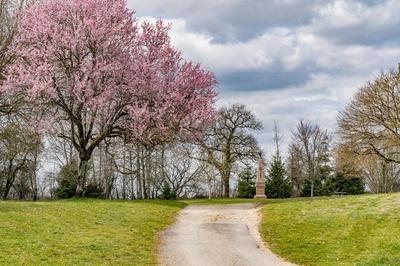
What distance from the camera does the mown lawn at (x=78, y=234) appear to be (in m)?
15.1

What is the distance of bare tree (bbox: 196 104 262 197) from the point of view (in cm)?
5812

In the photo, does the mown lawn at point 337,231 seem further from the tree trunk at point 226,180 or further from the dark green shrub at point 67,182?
the tree trunk at point 226,180

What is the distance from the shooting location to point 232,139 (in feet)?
194

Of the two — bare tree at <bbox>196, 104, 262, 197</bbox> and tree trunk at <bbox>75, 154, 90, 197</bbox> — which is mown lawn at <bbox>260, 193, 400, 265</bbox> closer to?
tree trunk at <bbox>75, 154, 90, 197</bbox>

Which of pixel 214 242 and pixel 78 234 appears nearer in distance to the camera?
pixel 78 234

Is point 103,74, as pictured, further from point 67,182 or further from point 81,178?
point 67,182

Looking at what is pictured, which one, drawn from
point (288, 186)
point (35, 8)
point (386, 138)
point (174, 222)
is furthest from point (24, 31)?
point (288, 186)

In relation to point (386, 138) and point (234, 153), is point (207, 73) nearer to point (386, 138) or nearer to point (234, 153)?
point (386, 138)

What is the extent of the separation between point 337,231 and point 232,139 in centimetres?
3802

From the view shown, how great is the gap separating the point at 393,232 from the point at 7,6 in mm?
29961

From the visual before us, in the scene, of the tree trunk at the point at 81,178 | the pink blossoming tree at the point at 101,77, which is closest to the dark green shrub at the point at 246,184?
the pink blossoming tree at the point at 101,77

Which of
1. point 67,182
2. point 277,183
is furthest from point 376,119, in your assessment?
point 67,182

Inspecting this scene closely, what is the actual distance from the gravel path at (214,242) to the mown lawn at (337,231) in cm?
74

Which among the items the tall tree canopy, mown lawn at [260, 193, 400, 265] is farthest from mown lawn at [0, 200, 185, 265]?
the tall tree canopy
